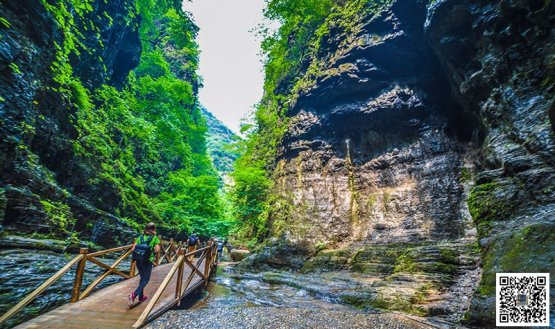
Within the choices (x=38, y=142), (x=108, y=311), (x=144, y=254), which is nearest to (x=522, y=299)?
(x=144, y=254)

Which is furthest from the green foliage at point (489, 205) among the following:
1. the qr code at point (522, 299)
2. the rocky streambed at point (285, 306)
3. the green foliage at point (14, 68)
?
the green foliage at point (14, 68)

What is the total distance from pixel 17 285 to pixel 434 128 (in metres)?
18.4

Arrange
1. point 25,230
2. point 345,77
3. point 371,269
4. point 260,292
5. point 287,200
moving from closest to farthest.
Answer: point 25,230
point 260,292
point 371,269
point 345,77
point 287,200

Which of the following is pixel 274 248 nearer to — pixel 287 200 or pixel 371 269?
pixel 287 200

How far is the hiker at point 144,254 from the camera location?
239 inches

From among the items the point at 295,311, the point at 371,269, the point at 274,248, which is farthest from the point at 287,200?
the point at 295,311

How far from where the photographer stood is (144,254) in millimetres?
6082

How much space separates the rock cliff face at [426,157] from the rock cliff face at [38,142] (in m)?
9.65

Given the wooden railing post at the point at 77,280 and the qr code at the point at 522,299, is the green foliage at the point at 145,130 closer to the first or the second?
the wooden railing post at the point at 77,280

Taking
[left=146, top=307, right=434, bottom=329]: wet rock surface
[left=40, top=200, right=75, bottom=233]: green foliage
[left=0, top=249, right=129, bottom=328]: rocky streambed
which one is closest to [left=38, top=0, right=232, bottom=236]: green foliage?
[left=40, top=200, right=75, bottom=233]: green foliage

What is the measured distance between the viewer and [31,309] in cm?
534

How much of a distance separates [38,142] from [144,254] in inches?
274

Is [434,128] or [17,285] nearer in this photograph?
[17,285]

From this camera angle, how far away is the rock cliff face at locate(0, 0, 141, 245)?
7.37m
